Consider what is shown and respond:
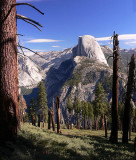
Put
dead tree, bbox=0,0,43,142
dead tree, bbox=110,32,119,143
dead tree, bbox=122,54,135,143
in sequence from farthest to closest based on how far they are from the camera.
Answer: dead tree, bbox=122,54,135,143 → dead tree, bbox=110,32,119,143 → dead tree, bbox=0,0,43,142

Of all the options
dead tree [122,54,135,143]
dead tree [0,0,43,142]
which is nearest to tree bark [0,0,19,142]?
dead tree [0,0,43,142]

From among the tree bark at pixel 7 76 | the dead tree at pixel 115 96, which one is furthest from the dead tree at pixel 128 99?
the tree bark at pixel 7 76

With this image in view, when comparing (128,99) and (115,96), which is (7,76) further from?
(128,99)

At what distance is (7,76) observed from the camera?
5.12 m

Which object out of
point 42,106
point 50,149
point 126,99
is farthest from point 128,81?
point 42,106

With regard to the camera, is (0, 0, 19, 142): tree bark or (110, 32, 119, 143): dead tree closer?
(0, 0, 19, 142): tree bark

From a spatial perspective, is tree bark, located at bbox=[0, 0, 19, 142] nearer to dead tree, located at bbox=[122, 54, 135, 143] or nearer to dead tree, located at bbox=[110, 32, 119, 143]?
dead tree, located at bbox=[110, 32, 119, 143]

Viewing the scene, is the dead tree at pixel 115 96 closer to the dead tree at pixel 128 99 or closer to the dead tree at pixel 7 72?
the dead tree at pixel 128 99

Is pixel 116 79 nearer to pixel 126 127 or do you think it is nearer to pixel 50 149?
pixel 126 127

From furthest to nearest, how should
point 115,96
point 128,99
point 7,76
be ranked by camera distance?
point 128,99
point 115,96
point 7,76

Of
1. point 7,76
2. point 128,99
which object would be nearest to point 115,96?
point 128,99

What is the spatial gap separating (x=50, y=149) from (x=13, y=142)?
1777 millimetres

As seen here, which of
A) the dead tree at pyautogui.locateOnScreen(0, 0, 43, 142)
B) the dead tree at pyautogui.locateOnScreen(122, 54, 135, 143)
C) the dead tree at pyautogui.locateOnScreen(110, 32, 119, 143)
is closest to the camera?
the dead tree at pyautogui.locateOnScreen(0, 0, 43, 142)

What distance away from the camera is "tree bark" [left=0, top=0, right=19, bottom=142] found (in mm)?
5055
